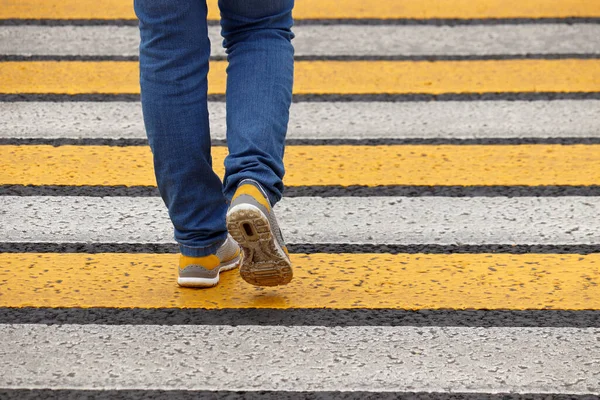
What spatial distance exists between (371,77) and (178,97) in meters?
2.36

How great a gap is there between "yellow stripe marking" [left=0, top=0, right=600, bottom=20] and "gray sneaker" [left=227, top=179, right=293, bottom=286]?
11.0ft

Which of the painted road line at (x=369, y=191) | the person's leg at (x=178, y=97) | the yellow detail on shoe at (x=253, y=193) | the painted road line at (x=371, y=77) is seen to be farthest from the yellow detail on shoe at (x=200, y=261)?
the painted road line at (x=371, y=77)

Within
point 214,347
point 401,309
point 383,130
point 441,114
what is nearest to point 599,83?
point 441,114

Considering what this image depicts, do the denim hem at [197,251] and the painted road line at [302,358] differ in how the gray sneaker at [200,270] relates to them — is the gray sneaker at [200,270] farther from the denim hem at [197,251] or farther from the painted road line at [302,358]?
the painted road line at [302,358]

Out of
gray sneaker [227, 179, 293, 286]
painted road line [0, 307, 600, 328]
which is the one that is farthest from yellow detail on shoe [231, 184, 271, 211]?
painted road line [0, 307, 600, 328]

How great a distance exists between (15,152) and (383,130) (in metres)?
1.49

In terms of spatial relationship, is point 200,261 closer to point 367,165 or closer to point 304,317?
point 304,317

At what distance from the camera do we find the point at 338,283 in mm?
3330

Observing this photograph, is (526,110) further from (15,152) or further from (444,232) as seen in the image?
(15,152)

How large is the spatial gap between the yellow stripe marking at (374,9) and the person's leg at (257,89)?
305cm

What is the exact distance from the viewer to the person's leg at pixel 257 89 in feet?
10.0

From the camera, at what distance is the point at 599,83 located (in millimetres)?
5203

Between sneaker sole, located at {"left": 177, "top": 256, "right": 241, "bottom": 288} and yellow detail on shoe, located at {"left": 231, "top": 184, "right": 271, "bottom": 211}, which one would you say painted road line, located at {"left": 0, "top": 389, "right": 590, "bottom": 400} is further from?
sneaker sole, located at {"left": 177, "top": 256, "right": 241, "bottom": 288}

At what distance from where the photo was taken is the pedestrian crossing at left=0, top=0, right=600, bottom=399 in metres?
2.83
